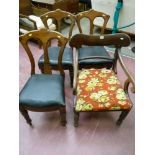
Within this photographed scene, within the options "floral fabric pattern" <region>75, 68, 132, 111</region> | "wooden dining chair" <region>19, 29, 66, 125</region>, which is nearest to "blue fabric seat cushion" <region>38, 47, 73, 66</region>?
"wooden dining chair" <region>19, 29, 66, 125</region>

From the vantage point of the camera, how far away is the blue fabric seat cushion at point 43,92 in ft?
5.63

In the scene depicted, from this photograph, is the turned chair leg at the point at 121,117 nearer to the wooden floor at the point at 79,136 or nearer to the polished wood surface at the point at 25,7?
the wooden floor at the point at 79,136

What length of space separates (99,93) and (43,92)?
47cm

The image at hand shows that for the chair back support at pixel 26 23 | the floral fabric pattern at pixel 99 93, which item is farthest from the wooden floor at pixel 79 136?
the chair back support at pixel 26 23

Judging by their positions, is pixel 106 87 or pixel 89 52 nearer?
pixel 106 87

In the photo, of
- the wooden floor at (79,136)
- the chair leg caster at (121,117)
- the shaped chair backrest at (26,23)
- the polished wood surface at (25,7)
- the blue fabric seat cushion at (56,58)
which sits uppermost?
the polished wood surface at (25,7)

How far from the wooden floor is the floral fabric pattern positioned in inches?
13.2

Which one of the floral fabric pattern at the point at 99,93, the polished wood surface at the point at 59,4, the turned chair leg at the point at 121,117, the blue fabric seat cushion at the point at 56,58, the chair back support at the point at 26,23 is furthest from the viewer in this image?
the polished wood surface at the point at 59,4

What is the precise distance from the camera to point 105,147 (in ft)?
5.97

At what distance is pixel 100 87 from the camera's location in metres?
1.84

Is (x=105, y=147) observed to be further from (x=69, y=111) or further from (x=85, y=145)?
(x=69, y=111)
